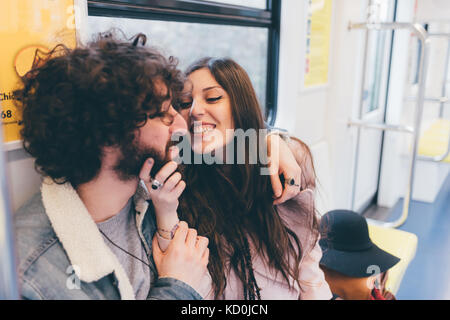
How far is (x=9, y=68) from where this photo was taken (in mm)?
847

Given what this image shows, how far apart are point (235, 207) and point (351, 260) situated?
24.3 inches

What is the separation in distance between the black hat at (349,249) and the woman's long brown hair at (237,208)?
0.81 ft

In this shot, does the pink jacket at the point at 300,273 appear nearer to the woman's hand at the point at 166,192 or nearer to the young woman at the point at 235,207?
the young woman at the point at 235,207

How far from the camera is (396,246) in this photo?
1963mm

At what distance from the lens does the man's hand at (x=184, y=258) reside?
1016 mm

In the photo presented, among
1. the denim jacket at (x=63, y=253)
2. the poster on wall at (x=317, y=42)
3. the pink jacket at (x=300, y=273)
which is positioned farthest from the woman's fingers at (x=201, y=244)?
the poster on wall at (x=317, y=42)

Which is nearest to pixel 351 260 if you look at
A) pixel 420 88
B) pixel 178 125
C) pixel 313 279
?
pixel 313 279

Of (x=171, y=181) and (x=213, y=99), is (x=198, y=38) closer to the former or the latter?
(x=213, y=99)

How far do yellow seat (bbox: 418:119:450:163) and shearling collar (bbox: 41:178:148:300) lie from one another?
2.75 meters

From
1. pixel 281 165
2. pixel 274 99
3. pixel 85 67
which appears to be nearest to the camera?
pixel 85 67

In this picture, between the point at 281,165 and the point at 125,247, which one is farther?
the point at 281,165
